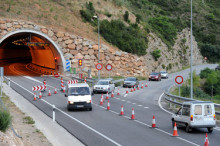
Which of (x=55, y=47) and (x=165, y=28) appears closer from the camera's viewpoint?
(x=55, y=47)

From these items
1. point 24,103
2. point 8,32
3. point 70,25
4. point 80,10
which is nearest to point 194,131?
point 24,103

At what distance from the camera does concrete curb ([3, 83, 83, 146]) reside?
53.0 ft

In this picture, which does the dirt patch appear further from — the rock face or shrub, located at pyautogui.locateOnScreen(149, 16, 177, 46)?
shrub, located at pyautogui.locateOnScreen(149, 16, 177, 46)

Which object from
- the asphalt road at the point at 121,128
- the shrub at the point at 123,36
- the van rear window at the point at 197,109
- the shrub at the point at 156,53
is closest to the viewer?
the asphalt road at the point at 121,128

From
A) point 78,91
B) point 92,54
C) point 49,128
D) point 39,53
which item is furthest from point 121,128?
point 39,53

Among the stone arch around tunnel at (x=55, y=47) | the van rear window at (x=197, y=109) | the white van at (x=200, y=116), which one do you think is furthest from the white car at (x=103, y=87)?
the van rear window at (x=197, y=109)

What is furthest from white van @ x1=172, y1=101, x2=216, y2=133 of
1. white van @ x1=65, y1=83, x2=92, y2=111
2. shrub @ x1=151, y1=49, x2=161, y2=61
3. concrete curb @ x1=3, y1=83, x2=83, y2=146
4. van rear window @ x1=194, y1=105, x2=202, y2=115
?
shrub @ x1=151, y1=49, x2=161, y2=61

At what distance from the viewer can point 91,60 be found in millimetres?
60750

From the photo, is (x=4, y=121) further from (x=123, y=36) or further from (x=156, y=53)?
(x=156, y=53)

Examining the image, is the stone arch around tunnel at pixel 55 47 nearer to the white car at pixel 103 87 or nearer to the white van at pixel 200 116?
the white car at pixel 103 87

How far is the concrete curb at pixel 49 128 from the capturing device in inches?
636

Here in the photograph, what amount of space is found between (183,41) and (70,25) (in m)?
50.6

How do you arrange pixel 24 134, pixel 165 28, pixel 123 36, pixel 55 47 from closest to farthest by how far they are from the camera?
pixel 24 134 → pixel 55 47 → pixel 123 36 → pixel 165 28

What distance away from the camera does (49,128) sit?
19.3 meters
